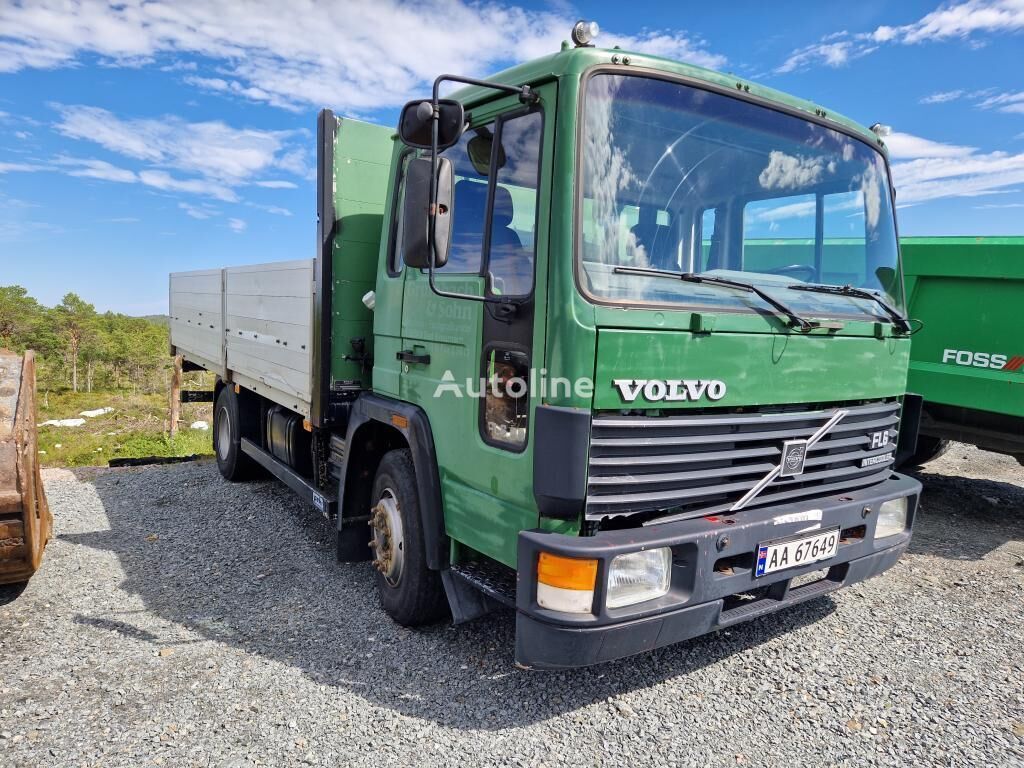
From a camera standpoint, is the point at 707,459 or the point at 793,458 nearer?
the point at 707,459

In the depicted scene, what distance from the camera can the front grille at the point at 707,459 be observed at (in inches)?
92.8

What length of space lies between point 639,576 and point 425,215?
1.55 meters

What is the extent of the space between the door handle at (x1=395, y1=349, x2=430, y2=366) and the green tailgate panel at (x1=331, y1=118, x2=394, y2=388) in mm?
714

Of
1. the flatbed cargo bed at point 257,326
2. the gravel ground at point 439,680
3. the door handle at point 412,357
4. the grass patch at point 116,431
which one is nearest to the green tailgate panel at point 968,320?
the gravel ground at point 439,680

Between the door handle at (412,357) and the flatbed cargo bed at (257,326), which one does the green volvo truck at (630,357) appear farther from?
the flatbed cargo bed at (257,326)

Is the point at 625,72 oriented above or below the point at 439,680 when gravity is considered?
above

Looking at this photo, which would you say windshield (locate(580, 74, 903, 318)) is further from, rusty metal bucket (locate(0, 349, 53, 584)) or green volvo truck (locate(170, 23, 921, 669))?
rusty metal bucket (locate(0, 349, 53, 584))

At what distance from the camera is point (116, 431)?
29.3 meters

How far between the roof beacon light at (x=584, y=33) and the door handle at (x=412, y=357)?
1.46 meters

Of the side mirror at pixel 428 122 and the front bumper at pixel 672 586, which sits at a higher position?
the side mirror at pixel 428 122

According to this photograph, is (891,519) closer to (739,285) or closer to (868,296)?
(868,296)

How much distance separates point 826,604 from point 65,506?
582cm

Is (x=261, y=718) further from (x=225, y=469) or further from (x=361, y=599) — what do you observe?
(x=225, y=469)

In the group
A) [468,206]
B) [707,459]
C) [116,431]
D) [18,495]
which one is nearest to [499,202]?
[468,206]
